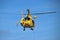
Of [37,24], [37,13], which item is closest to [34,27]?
[37,24]

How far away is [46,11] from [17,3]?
2.47 ft

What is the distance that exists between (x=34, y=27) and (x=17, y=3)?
0.74 meters

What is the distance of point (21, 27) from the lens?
141 inches

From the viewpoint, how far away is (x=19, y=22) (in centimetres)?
358

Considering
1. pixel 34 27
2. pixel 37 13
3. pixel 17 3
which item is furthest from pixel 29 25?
pixel 17 3

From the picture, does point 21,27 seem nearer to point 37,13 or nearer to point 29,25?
point 29,25

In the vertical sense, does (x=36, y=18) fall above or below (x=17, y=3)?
below

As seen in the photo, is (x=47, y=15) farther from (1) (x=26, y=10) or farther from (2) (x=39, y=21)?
(1) (x=26, y=10)

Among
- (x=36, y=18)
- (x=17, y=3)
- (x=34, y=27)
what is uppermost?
(x=17, y=3)

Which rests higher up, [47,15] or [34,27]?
[47,15]

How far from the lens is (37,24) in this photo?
358 centimetres

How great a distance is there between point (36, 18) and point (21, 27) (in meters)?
0.43

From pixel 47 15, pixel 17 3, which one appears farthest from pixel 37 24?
pixel 17 3

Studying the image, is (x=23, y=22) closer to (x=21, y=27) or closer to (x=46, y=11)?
(x=21, y=27)
